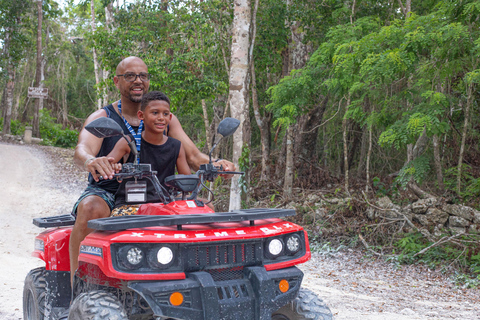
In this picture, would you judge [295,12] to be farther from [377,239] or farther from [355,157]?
[377,239]

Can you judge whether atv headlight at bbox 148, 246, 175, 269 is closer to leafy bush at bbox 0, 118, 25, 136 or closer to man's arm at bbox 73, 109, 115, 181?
man's arm at bbox 73, 109, 115, 181

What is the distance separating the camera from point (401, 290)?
22.9 feet

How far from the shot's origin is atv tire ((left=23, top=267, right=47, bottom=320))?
351 cm

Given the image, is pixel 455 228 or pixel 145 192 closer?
pixel 145 192

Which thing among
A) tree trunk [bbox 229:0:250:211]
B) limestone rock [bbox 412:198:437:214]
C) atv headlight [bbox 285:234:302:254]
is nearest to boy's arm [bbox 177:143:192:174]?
atv headlight [bbox 285:234:302:254]

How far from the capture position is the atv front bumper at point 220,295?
2.38m

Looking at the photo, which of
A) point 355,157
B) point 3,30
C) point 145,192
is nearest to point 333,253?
point 355,157

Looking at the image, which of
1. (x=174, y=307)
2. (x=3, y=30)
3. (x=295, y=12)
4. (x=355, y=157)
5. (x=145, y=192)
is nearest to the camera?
(x=174, y=307)

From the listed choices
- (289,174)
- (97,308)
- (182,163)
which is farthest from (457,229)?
(97,308)

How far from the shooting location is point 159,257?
248cm

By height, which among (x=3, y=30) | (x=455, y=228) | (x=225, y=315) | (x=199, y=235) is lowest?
(x=455, y=228)

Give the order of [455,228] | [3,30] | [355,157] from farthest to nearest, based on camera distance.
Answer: [3,30]
[355,157]
[455,228]

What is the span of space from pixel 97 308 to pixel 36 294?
54.3 inches

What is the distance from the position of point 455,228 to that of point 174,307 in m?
7.90
